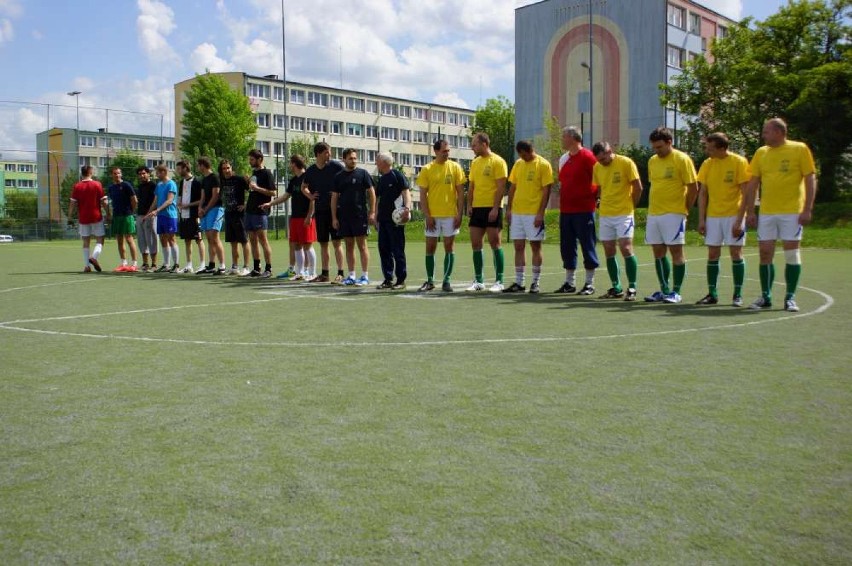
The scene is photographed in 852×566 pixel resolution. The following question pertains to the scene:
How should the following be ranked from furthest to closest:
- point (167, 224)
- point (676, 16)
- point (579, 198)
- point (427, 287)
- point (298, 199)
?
1. point (676, 16)
2. point (167, 224)
3. point (298, 199)
4. point (427, 287)
5. point (579, 198)

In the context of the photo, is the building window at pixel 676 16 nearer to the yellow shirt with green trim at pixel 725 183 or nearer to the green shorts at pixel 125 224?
the green shorts at pixel 125 224

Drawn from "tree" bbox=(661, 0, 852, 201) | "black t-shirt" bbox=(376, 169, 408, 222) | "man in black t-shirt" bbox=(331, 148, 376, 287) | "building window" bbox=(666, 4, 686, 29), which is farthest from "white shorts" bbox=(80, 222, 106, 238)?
"building window" bbox=(666, 4, 686, 29)

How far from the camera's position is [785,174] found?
31.4ft

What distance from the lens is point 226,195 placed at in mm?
15594

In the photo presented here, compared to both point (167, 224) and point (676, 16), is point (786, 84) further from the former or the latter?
point (167, 224)

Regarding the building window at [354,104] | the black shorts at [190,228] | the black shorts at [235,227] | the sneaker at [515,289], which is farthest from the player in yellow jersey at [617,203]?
the building window at [354,104]

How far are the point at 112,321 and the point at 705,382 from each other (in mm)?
6098

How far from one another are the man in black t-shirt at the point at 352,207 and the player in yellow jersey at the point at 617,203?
367cm

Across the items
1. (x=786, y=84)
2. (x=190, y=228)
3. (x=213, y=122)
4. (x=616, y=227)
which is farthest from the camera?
(x=213, y=122)

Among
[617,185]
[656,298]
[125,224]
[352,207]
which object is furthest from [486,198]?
[125,224]

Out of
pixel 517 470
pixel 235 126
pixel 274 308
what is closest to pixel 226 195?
pixel 274 308

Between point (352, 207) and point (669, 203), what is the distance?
4915 millimetres

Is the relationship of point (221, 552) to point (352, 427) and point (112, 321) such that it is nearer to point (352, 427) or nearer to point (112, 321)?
point (352, 427)

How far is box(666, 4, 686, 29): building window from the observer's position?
6419cm
